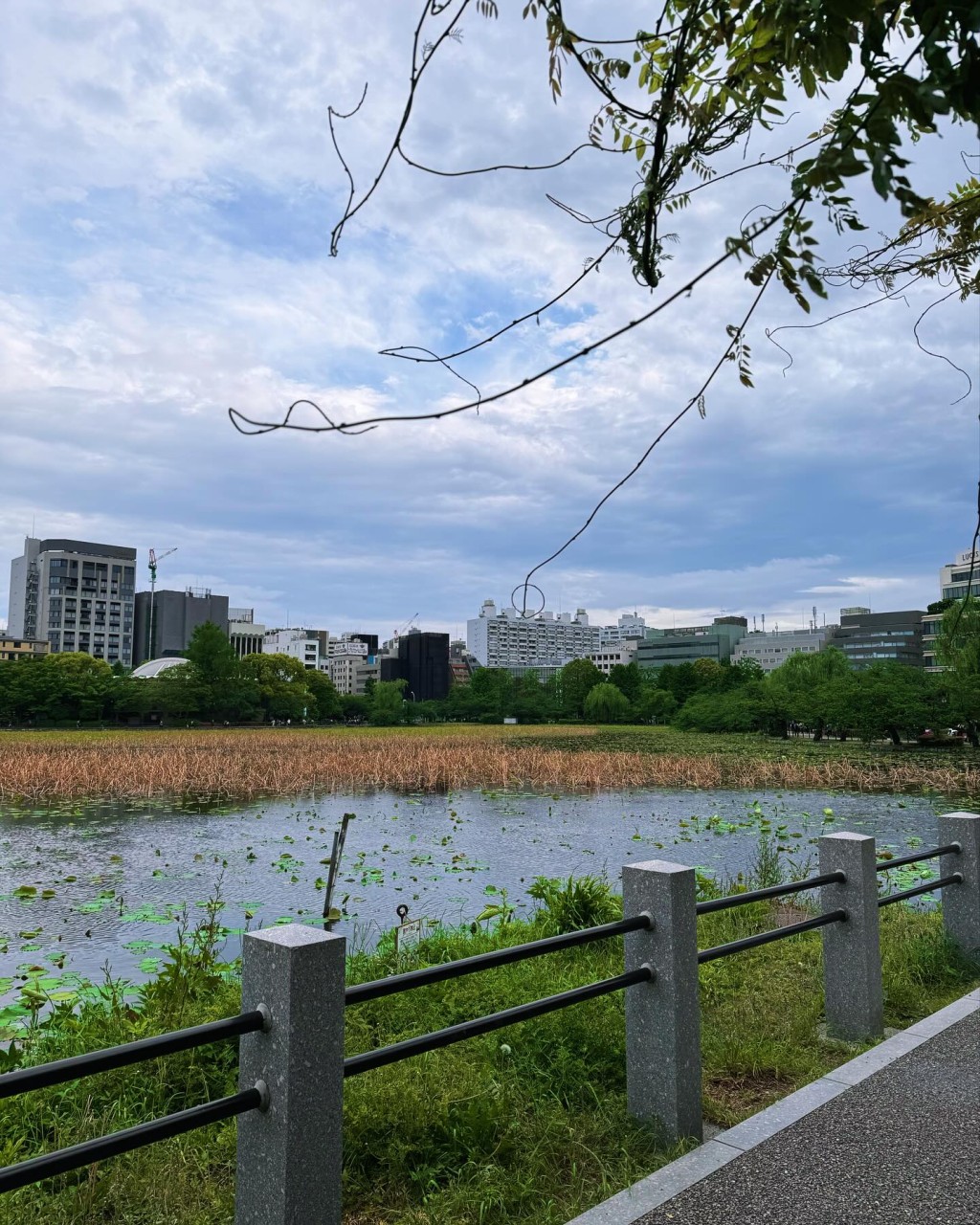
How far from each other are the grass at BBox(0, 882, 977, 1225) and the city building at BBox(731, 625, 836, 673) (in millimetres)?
132859

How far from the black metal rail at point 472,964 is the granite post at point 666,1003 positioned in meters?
0.09

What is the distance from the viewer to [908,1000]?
536cm

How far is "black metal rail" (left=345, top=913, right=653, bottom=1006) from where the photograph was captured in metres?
2.78

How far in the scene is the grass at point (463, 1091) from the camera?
11.0 ft

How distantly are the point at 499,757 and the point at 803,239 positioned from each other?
92.6 ft

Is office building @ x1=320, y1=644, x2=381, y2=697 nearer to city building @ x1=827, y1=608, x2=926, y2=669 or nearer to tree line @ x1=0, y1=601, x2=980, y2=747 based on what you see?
tree line @ x1=0, y1=601, x2=980, y2=747

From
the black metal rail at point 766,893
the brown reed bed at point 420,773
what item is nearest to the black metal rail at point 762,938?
the black metal rail at point 766,893

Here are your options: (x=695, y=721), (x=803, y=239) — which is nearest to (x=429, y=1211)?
(x=803, y=239)

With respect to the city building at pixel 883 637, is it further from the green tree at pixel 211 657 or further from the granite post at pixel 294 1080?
the granite post at pixel 294 1080

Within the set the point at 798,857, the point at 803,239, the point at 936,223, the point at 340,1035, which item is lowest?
the point at 798,857

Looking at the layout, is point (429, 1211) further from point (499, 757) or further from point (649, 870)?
point (499, 757)

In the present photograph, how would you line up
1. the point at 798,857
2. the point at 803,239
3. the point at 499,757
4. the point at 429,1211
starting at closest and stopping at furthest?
the point at 803,239 → the point at 429,1211 → the point at 798,857 → the point at 499,757

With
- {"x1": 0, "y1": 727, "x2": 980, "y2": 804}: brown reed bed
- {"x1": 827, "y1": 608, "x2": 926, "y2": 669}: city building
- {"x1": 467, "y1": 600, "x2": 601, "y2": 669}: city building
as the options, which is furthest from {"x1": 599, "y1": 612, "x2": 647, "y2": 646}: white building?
{"x1": 0, "y1": 727, "x2": 980, "y2": 804}: brown reed bed

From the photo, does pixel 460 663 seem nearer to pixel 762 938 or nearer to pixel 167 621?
pixel 167 621
